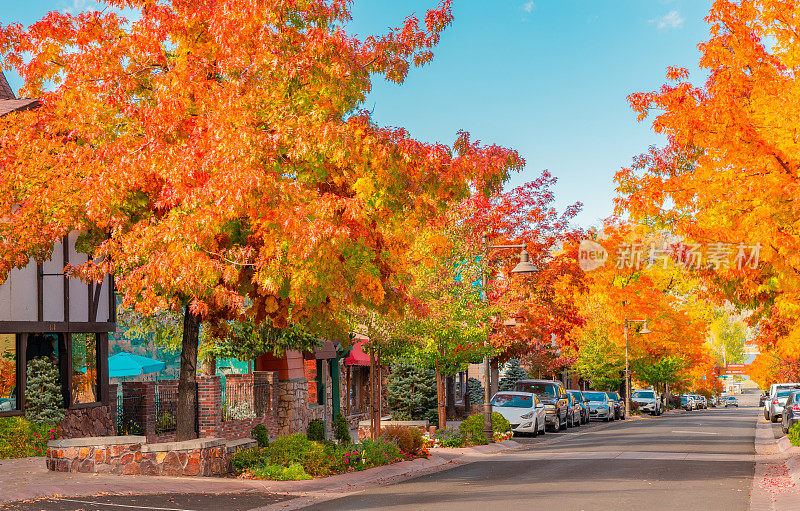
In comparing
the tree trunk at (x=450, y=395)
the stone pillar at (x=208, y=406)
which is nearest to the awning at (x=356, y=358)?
the tree trunk at (x=450, y=395)

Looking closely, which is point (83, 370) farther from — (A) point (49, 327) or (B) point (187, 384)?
(B) point (187, 384)

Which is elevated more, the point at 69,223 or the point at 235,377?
the point at 69,223

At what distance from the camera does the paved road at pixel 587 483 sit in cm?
1293

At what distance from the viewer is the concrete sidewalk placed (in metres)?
13.5

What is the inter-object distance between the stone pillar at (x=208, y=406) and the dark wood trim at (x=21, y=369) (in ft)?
12.9

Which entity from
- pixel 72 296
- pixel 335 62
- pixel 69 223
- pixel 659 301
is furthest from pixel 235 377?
pixel 659 301

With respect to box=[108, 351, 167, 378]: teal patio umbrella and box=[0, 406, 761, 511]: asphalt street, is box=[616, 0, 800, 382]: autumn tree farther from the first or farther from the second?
box=[108, 351, 167, 378]: teal patio umbrella

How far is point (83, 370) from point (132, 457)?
23.6 ft

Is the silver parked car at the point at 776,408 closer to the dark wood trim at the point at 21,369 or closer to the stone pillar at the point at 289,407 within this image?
the stone pillar at the point at 289,407

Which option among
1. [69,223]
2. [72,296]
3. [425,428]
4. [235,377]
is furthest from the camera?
[425,428]

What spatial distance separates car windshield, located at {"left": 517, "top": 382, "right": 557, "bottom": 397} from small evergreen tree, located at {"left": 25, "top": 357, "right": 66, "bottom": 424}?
2096cm

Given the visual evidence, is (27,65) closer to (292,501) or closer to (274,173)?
(274,173)

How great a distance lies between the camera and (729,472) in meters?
17.9

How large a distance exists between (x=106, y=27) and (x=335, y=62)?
15.2ft
